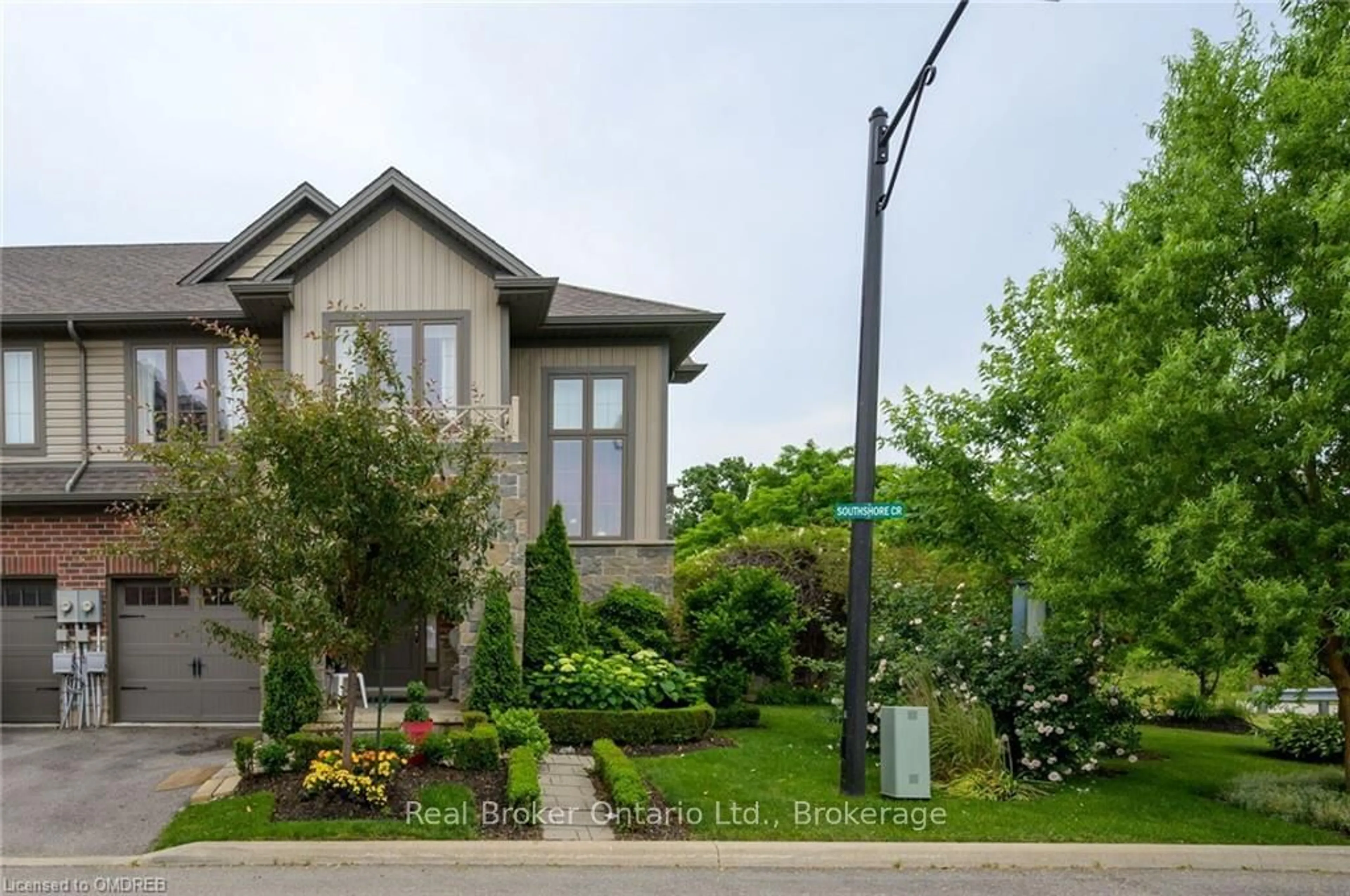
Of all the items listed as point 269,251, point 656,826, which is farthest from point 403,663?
point 269,251

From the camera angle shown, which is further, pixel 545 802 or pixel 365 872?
pixel 545 802

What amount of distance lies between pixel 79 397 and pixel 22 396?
968 millimetres

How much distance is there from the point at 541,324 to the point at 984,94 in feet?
24.3

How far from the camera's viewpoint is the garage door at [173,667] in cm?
1098

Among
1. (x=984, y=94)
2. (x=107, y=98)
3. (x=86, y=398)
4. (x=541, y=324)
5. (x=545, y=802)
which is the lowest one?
(x=545, y=802)

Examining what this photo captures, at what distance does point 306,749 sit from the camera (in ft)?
25.2

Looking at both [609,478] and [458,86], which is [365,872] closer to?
[609,478]

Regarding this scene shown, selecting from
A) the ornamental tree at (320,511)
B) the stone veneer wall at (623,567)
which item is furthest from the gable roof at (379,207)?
the ornamental tree at (320,511)

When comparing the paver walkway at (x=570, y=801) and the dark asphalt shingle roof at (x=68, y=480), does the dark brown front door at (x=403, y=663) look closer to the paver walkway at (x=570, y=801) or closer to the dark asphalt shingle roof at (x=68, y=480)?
the paver walkway at (x=570, y=801)

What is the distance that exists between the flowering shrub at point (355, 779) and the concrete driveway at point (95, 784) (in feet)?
4.13

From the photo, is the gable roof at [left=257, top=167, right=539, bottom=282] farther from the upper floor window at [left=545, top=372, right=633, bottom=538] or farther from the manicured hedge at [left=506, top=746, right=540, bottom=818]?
the manicured hedge at [left=506, top=746, right=540, bottom=818]

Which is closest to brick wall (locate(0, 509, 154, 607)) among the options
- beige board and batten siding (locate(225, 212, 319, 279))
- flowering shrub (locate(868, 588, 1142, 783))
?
beige board and batten siding (locate(225, 212, 319, 279))

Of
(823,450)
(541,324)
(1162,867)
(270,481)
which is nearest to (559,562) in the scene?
(541,324)

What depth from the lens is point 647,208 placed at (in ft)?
55.9
